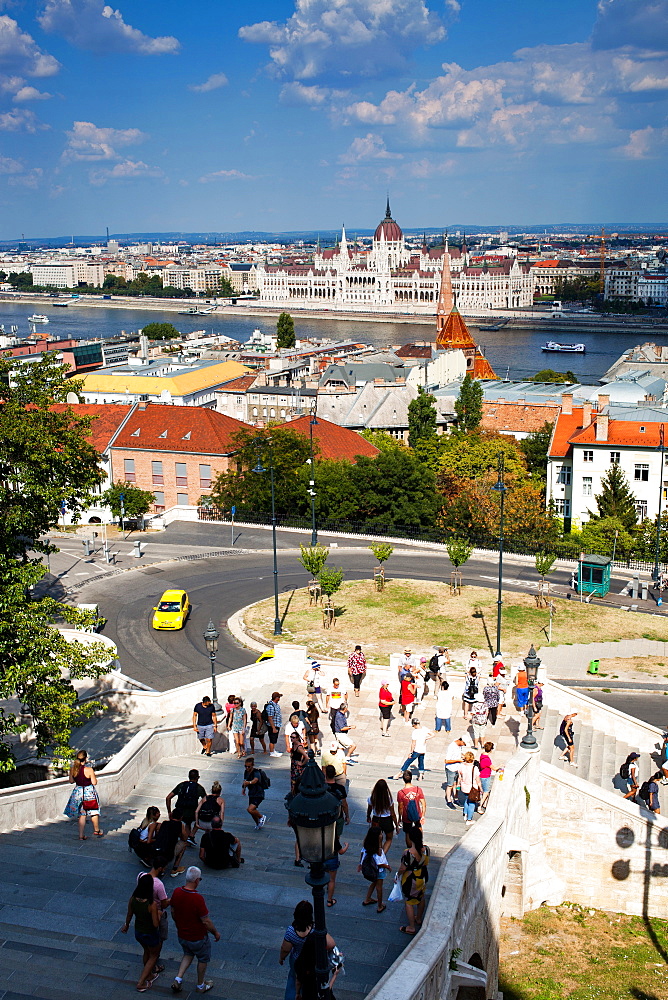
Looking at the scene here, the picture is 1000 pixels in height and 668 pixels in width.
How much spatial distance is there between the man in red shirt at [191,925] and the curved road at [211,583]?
1539 cm

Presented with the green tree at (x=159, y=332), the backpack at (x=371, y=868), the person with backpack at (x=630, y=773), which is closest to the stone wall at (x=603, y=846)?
the person with backpack at (x=630, y=773)

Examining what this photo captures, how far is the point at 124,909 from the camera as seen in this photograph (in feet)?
37.2

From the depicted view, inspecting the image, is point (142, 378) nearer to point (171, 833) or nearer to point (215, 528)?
point (215, 528)

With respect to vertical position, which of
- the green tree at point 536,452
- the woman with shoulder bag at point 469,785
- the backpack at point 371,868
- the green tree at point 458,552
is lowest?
the green tree at point 536,452

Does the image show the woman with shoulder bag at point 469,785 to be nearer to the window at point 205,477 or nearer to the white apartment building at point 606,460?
the white apartment building at point 606,460

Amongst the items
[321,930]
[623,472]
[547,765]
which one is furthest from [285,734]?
[623,472]

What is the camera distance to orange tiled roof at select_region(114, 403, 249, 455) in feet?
158

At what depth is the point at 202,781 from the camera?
15.6 m

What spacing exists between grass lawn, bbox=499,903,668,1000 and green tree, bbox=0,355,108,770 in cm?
801

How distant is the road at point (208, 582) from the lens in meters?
27.2

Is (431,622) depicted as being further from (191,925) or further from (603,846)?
(191,925)

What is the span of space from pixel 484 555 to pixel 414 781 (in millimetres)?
21520

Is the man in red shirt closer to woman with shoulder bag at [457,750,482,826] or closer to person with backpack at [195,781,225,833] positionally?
person with backpack at [195,781,225,833]

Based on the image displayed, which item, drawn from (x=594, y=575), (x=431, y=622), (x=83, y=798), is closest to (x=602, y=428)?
(x=594, y=575)
